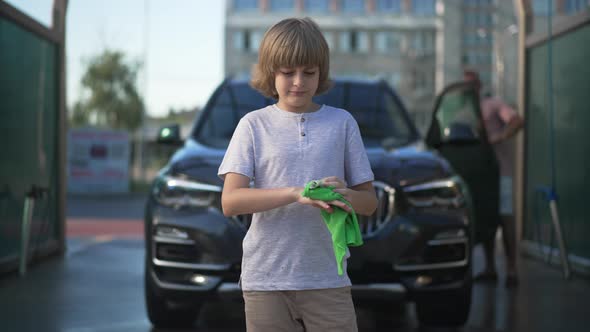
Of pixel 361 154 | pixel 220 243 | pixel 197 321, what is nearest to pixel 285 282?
pixel 361 154

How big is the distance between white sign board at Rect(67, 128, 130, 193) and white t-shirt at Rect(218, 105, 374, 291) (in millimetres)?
25081

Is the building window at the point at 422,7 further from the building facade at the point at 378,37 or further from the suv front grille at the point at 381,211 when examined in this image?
the suv front grille at the point at 381,211

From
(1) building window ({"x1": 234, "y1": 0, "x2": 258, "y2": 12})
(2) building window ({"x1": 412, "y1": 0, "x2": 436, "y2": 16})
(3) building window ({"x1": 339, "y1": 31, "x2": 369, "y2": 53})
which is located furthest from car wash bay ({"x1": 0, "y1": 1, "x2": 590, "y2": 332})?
(2) building window ({"x1": 412, "y1": 0, "x2": 436, "y2": 16})

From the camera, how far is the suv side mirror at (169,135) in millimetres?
6234

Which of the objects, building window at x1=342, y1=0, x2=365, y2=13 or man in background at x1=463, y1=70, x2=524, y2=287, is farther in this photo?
building window at x1=342, y1=0, x2=365, y2=13

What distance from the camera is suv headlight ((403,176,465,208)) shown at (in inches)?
214

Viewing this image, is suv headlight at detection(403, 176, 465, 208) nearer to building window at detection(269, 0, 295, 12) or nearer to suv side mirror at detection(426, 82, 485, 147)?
suv side mirror at detection(426, 82, 485, 147)

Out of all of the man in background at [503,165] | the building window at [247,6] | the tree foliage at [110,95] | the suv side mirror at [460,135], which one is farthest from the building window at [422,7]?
the suv side mirror at [460,135]

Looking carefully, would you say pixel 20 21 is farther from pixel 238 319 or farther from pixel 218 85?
pixel 238 319

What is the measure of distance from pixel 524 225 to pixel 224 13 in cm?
8025

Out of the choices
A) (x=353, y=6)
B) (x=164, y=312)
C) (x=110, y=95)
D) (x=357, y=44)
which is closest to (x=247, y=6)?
(x=353, y=6)

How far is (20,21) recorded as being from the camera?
856 cm

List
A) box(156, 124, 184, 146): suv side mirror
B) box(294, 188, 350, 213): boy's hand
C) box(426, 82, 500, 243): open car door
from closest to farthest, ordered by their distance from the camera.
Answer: box(294, 188, 350, 213): boy's hand
box(156, 124, 184, 146): suv side mirror
box(426, 82, 500, 243): open car door

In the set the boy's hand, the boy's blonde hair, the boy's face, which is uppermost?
the boy's blonde hair
